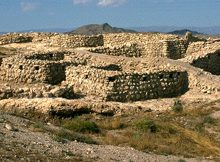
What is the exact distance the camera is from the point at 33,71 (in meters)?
22.4

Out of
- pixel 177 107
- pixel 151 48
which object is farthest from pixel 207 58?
pixel 177 107

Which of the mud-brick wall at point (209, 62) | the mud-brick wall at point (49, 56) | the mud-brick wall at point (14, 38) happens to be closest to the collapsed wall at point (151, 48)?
the mud-brick wall at point (49, 56)

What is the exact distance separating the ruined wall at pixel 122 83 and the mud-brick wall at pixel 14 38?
13288 mm

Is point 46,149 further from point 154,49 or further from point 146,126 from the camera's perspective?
point 154,49

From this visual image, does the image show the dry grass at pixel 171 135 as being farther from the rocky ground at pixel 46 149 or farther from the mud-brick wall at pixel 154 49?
the mud-brick wall at pixel 154 49

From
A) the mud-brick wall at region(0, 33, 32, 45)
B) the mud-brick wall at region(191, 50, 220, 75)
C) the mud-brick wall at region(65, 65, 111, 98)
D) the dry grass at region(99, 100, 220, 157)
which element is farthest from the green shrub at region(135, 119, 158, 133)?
the mud-brick wall at region(0, 33, 32, 45)

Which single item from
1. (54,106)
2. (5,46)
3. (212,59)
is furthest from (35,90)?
(5,46)

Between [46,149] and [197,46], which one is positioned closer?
[46,149]

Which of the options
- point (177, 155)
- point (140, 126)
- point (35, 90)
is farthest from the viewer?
point (35, 90)

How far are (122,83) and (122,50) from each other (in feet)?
28.3

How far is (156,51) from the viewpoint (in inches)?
1209

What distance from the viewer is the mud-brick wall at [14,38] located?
3422cm

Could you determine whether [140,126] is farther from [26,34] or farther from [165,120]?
[26,34]

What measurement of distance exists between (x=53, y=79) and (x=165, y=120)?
704 centimetres
